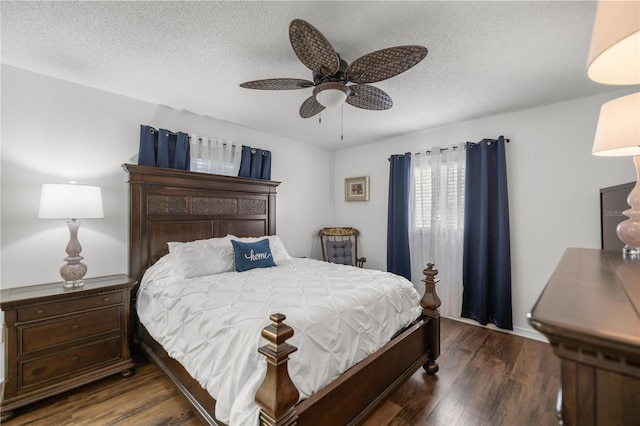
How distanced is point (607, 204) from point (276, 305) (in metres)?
2.95

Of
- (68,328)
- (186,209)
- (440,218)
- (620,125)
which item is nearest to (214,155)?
(186,209)

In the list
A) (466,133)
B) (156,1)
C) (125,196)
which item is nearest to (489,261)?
(466,133)

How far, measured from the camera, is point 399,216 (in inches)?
157

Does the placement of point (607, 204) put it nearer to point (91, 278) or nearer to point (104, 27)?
point (104, 27)

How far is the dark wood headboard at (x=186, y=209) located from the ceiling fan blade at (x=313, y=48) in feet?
6.56

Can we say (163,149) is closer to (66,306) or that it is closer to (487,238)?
(66,306)

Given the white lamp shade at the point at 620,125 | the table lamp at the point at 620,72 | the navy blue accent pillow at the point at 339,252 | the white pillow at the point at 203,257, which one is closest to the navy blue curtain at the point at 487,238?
the navy blue accent pillow at the point at 339,252

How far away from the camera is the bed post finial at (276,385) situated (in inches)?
44.4

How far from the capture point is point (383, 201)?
4348mm

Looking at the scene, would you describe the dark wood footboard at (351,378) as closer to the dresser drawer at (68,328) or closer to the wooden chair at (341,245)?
the dresser drawer at (68,328)

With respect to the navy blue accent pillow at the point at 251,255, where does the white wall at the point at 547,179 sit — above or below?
above

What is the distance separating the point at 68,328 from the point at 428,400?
2.80m

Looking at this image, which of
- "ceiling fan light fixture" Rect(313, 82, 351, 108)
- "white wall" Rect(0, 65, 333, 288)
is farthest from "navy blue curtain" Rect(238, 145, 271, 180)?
"ceiling fan light fixture" Rect(313, 82, 351, 108)

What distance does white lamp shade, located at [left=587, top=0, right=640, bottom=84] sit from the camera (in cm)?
61
